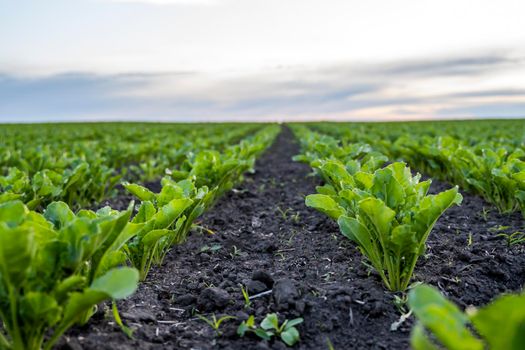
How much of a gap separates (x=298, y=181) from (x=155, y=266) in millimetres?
4616

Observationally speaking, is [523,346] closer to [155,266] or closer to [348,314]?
[348,314]

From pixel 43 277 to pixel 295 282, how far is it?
1.55m

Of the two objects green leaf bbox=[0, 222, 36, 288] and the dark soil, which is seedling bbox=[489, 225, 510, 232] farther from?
green leaf bbox=[0, 222, 36, 288]

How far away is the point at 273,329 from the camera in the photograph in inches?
104

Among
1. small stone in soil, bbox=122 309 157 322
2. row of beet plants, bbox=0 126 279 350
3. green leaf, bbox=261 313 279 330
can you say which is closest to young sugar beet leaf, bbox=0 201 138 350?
row of beet plants, bbox=0 126 279 350

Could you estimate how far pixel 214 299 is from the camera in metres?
2.96

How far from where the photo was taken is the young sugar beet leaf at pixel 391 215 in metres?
2.65

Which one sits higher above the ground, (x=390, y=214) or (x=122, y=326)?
(x=390, y=214)

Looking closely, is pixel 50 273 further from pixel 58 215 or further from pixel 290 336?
pixel 290 336

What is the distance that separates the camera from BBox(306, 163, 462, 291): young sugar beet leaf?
2648mm

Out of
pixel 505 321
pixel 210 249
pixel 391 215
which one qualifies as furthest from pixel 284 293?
pixel 505 321

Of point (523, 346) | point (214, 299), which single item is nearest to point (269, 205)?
point (214, 299)

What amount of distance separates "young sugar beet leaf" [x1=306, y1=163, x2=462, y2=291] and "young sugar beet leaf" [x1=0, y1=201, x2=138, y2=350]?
4.40ft

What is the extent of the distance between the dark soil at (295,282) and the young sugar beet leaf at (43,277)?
0.29m
